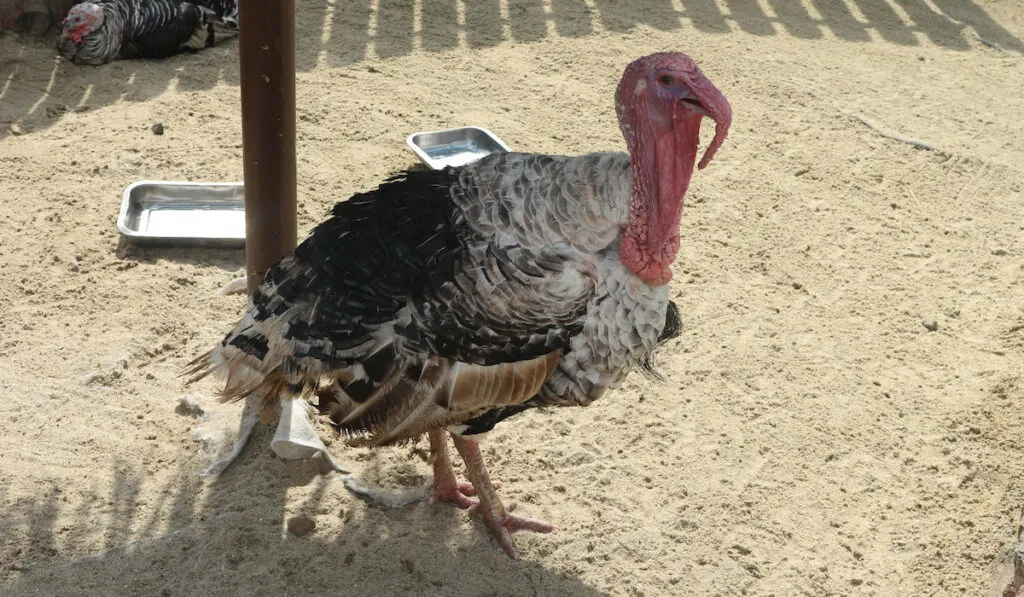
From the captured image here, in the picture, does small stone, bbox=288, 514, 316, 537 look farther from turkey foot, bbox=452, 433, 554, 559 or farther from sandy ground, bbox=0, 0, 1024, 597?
turkey foot, bbox=452, 433, 554, 559

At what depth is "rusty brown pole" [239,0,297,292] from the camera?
3.91 m

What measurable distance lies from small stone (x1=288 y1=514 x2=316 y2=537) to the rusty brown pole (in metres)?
1.18

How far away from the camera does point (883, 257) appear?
593 cm

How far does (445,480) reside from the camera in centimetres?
411

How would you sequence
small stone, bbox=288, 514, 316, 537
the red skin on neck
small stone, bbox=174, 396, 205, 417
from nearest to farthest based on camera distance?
the red skin on neck < small stone, bbox=288, 514, 316, 537 < small stone, bbox=174, 396, 205, 417

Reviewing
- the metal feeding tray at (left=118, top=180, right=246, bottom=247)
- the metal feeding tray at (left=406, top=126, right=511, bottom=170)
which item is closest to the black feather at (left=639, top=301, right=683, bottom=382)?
the metal feeding tray at (left=118, top=180, right=246, bottom=247)

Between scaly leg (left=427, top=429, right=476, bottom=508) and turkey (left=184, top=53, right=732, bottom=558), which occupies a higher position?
turkey (left=184, top=53, right=732, bottom=558)

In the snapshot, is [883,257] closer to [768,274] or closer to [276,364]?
[768,274]

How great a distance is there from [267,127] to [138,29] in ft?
13.2

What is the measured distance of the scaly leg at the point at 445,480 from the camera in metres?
4.04

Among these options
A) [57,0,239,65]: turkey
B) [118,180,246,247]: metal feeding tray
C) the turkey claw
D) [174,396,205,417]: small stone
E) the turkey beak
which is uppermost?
the turkey beak

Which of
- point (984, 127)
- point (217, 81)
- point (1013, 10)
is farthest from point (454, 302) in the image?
point (1013, 10)

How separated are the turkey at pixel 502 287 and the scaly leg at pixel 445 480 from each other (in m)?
0.49

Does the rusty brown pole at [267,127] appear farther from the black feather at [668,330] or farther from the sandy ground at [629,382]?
the black feather at [668,330]
